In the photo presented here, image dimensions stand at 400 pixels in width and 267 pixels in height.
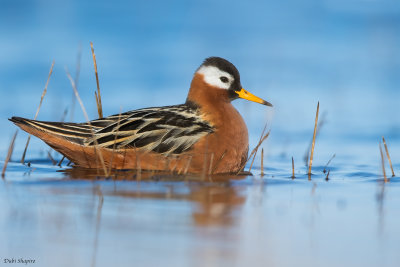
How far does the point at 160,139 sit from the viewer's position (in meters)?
8.86

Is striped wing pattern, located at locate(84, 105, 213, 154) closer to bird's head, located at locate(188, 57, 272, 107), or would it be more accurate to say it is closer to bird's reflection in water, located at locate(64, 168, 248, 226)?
bird's reflection in water, located at locate(64, 168, 248, 226)

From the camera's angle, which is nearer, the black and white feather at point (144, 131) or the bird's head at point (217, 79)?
the black and white feather at point (144, 131)

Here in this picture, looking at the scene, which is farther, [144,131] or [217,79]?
[217,79]

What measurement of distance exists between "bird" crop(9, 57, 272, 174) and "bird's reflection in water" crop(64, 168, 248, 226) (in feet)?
1.09

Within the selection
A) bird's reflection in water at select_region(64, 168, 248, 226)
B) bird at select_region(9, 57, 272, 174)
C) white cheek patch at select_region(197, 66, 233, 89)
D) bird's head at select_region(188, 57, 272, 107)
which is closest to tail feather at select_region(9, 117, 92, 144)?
bird at select_region(9, 57, 272, 174)

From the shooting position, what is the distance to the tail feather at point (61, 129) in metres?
9.02

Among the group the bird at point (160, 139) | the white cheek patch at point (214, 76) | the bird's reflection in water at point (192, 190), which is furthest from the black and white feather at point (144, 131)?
the white cheek patch at point (214, 76)

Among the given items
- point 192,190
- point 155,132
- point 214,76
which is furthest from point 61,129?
point 192,190

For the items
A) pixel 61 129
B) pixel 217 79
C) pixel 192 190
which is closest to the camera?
pixel 192 190

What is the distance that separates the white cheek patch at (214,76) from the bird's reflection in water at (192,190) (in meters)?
1.64

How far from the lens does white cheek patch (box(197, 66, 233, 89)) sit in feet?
31.7

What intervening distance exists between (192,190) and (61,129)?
2.69m

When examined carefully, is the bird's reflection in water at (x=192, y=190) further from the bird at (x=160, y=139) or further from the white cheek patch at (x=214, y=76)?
the white cheek patch at (x=214, y=76)

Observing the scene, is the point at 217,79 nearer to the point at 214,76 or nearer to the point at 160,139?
→ the point at 214,76
